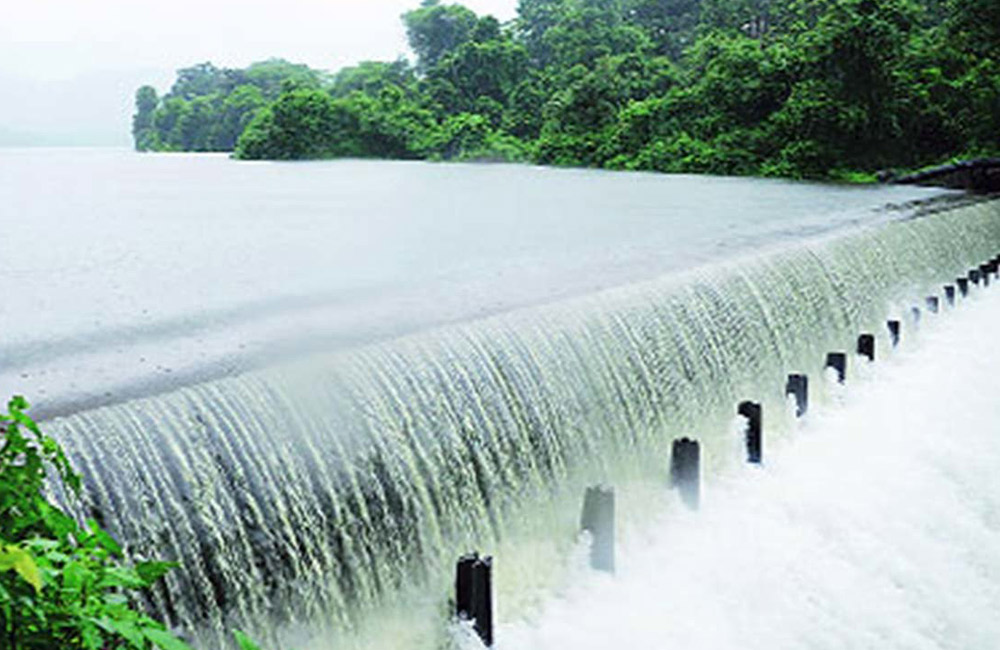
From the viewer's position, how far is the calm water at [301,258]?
22.9 ft

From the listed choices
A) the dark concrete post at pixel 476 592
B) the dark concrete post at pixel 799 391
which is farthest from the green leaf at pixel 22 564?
the dark concrete post at pixel 799 391

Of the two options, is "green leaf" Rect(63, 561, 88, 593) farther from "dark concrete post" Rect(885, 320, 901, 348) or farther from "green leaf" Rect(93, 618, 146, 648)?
"dark concrete post" Rect(885, 320, 901, 348)

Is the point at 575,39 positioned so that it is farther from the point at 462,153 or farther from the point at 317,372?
the point at 317,372

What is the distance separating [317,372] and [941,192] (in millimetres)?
19535

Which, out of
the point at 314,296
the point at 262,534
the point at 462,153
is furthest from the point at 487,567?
the point at 462,153

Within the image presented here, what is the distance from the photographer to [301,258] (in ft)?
38.8

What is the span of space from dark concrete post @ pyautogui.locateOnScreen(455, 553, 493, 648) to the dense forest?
2836 centimetres

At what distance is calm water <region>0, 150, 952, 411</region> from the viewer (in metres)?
6.98

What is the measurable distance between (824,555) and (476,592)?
7.33ft

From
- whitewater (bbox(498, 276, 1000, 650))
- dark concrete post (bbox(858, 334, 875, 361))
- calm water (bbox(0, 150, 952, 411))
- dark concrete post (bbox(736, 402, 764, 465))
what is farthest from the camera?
dark concrete post (bbox(858, 334, 875, 361))

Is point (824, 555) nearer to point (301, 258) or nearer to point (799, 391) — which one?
→ point (799, 391)

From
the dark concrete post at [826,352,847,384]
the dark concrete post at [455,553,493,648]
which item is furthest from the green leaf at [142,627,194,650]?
the dark concrete post at [826,352,847,384]

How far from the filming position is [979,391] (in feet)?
28.5

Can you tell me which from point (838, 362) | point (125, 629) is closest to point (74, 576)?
point (125, 629)
